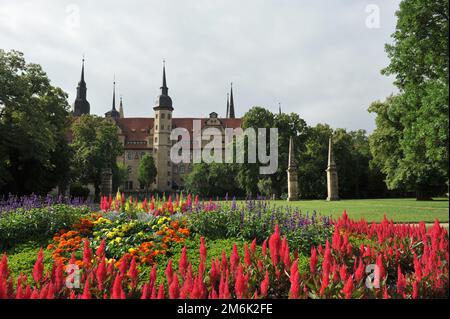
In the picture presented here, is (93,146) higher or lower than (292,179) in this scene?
higher

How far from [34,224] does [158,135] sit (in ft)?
261

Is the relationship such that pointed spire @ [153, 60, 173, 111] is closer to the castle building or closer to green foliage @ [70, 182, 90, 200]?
the castle building

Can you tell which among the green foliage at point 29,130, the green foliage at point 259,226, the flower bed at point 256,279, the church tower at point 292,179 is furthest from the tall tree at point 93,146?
the flower bed at point 256,279

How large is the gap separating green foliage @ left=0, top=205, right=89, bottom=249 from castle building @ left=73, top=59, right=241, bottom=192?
74890 millimetres

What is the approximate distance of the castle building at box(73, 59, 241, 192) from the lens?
8806cm

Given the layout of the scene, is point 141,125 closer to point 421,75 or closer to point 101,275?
point 421,75

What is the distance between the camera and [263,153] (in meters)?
50.7

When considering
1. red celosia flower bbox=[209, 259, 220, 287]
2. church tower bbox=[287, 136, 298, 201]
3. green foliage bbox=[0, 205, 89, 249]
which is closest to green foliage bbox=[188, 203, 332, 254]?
green foliage bbox=[0, 205, 89, 249]

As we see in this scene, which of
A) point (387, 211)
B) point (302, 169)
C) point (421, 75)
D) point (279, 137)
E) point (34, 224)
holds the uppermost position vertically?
point (279, 137)

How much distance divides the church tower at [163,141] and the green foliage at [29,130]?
51655mm

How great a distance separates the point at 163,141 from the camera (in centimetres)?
9000

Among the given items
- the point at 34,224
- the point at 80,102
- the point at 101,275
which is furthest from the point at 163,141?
the point at 101,275

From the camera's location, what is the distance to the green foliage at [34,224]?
10.5 m

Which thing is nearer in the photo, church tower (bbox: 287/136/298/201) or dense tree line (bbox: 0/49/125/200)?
dense tree line (bbox: 0/49/125/200)
